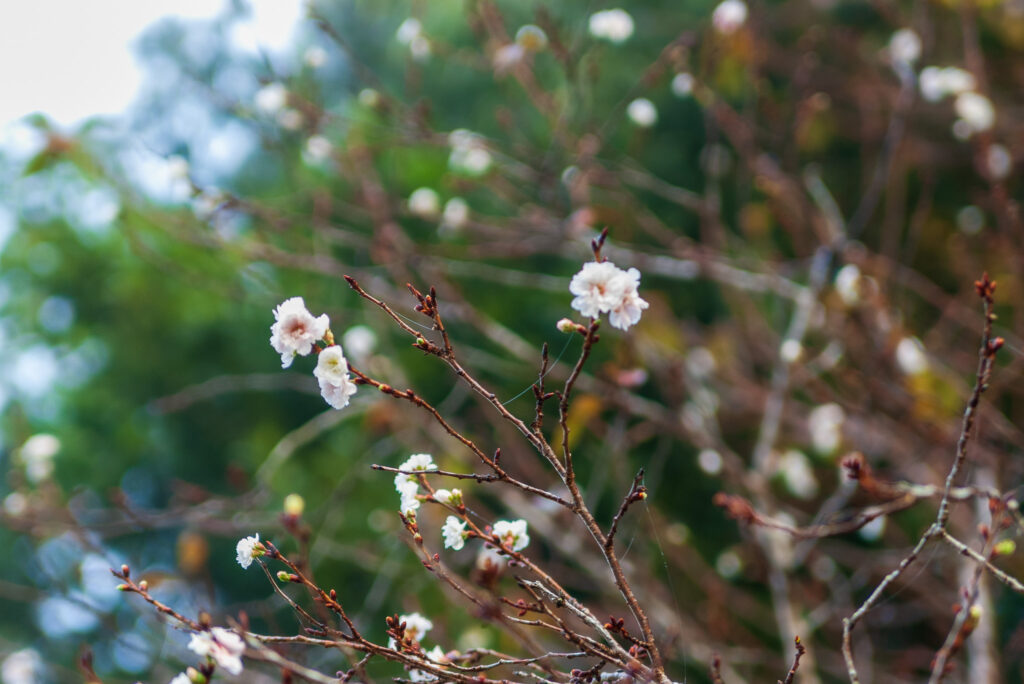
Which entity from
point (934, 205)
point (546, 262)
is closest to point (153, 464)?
point (546, 262)

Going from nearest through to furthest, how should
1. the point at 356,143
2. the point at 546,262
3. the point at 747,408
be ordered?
the point at 356,143, the point at 747,408, the point at 546,262

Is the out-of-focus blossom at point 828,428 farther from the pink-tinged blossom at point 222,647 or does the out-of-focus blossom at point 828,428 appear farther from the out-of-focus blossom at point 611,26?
the pink-tinged blossom at point 222,647

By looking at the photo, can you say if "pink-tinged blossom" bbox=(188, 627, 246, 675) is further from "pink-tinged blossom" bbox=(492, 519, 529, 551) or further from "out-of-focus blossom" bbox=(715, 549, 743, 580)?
"out-of-focus blossom" bbox=(715, 549, 743, 580)

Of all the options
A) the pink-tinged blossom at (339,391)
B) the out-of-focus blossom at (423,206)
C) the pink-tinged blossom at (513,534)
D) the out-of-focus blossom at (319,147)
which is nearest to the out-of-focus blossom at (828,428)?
the out-of-focus blossom at (423,206)

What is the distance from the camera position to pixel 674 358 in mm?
3006

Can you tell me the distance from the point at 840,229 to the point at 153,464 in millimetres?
6402

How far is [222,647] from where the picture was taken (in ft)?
3.19

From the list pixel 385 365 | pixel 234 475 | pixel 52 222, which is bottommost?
pixel 234 475

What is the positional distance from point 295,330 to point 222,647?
16.1 inches

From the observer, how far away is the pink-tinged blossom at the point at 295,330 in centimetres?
106

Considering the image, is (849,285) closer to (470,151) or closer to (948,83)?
(948,83)

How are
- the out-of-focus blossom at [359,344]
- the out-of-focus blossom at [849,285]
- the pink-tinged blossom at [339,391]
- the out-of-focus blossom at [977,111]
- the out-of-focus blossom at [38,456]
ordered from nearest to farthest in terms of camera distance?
the pink-tinged blossom at [339,391] → the out-of-focus blossom at [849,285] → the out-of-focus blossom at [359,344] → the out-of-focus blossom at [977,111] → the out-of-focus blossom at [38,456]

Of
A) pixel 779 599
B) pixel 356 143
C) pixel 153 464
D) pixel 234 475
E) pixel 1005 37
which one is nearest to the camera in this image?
pixel 779 599

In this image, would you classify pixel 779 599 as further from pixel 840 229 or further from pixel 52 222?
pixel 52 222
